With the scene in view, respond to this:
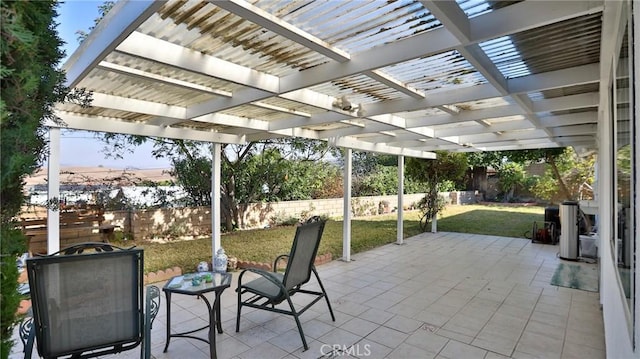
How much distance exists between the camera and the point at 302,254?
3.63m

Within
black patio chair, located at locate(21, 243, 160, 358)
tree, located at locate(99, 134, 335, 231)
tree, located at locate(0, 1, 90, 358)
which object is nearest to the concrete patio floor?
black patio chair, located at locate(21, 243, 160, 358)

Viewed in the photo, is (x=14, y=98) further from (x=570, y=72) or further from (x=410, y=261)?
(x=410, y=261)

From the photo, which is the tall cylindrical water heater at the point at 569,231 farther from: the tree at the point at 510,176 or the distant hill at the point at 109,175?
the tree at the point at 510,176

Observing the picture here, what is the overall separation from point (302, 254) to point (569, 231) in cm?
633

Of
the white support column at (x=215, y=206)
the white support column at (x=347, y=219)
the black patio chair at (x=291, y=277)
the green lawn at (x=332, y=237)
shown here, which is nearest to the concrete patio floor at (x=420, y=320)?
the black patio chair at (x=291, y=277)

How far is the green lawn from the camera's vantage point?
22.5 ft

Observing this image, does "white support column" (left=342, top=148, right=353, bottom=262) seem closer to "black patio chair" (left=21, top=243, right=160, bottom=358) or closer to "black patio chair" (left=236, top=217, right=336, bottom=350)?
"black patio chair" (left=236, top=217, right=336, bottom=350)

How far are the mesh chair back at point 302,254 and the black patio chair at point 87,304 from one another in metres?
1.41

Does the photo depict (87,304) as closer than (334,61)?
Yes

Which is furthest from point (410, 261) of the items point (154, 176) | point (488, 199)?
point (488, 199)

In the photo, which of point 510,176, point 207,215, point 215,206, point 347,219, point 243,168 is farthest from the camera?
point 510,176

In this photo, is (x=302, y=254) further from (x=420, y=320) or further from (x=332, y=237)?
(x=332, y=237)

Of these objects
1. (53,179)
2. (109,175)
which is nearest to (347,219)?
(53,179)

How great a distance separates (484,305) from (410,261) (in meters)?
2.41
